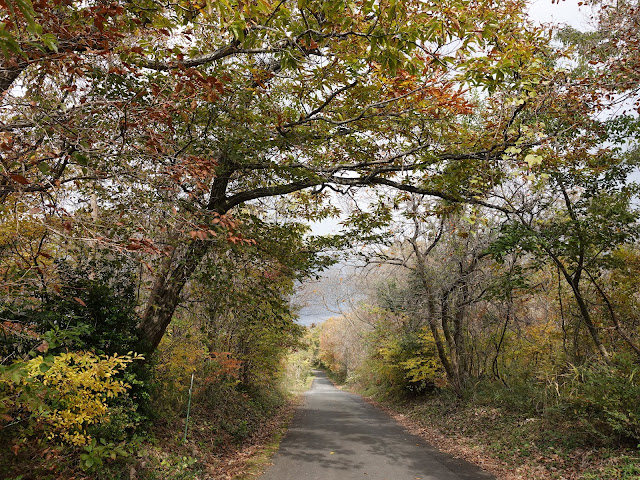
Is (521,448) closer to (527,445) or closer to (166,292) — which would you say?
(527,445)

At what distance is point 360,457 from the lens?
8102 millimetres

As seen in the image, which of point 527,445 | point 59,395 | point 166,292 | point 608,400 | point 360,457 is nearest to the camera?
point 59,395

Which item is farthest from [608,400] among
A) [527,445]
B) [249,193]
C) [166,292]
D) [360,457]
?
[166,292]

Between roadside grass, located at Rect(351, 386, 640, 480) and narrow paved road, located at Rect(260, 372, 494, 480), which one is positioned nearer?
roadside grass, located at Rect(351, 386, 640, 480)

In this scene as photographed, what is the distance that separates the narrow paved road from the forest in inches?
42.8

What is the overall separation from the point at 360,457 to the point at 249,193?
6014 mm

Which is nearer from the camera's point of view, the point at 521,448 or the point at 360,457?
the point at 521,448

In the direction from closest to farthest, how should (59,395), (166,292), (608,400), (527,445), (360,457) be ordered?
(59,395) → (608,400) → (166,292) → (527,445) → (360,457)

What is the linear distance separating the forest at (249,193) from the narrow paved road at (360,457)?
3.57 feet

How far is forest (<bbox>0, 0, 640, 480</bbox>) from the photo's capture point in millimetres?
3725

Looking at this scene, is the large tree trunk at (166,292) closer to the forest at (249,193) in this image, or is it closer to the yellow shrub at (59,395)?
the forest at (249,193)

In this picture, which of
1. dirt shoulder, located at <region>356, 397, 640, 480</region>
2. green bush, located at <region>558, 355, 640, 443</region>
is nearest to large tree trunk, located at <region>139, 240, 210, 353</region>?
dirt shoulder, located at <region>356, 397, 640, 480</region>

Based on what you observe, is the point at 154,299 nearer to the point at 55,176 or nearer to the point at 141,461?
the point at 141,461

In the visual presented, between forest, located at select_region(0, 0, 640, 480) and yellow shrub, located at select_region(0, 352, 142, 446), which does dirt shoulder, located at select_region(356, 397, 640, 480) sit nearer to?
forest, located at select_region(0, 0, 640, 480)
